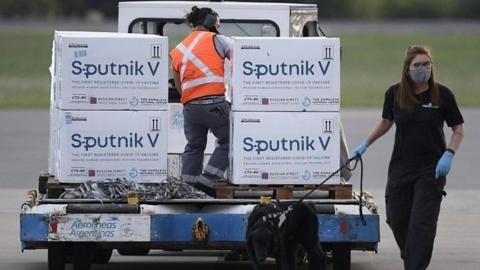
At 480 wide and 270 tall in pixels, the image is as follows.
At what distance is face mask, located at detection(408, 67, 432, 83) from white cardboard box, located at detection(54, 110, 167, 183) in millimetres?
1756

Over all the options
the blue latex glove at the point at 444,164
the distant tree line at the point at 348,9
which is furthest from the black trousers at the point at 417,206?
the distant tree line at the point at 348,9

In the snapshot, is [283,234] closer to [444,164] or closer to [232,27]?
[444,164]

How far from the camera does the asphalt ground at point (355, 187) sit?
38.1 feet

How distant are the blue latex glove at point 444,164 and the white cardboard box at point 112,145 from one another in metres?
1.93

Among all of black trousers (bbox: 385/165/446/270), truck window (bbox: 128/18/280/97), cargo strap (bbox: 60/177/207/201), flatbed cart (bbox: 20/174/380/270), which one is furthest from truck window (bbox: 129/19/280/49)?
black trousers (bbox: 385/165/446/270)

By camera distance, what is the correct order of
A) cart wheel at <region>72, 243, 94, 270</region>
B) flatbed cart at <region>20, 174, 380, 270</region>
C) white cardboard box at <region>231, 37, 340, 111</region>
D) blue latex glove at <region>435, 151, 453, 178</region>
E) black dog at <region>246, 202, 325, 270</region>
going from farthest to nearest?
1. cart wheel at <region>72, 243, 94, 270</region>
2. white cardboard box at <region>231, 37, 340, 111</region>
3. flatbed cart at <region>20, 174, 380, 270</region>
4. blue latex glove at <region>435, 151, 453, 178</region>
5. black dog at <region>246, 202, 325, 270</region>

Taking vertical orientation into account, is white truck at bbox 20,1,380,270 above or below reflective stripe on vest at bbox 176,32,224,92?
below

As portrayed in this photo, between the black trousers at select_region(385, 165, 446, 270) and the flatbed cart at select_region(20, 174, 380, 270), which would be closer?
the black trousers at select_region(385, 165, 446, 270)

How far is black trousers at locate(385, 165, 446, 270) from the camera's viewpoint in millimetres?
9406

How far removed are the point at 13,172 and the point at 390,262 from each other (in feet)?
26.6

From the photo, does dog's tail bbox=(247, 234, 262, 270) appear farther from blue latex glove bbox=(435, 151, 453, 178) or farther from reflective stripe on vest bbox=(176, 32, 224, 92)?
reflective stripe on vest bbox=(176, 32, 224, 92)

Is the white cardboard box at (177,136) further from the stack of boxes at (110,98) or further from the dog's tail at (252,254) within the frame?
the dog's tail at (252,254)

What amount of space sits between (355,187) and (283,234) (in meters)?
8.19

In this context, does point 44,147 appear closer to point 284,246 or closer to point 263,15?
point 263,15
